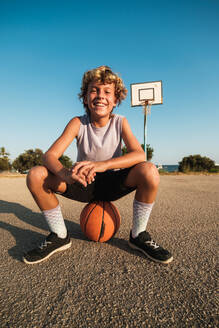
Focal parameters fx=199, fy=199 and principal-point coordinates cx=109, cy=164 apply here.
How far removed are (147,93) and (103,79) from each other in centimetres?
1147

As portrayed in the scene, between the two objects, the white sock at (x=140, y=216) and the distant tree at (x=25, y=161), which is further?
the distant tree at (x=25, y=161)

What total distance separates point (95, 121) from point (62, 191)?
912mm

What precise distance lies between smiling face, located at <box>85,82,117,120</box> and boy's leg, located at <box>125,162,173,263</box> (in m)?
0.77

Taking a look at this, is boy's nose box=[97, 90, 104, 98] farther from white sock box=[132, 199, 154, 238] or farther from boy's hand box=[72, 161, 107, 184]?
white sock box=[132, 199, 154, 238]

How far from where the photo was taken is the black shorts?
6.55ft

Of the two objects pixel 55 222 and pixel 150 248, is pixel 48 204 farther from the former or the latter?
pixel 150 248

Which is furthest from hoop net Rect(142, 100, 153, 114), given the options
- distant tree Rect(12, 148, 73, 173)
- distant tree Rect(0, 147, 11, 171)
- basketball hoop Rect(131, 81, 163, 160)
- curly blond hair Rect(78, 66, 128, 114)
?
distant tree Rect(0, 147, 11, 171)

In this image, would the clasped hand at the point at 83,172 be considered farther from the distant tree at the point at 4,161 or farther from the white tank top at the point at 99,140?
the distant tree at the point at 4,161

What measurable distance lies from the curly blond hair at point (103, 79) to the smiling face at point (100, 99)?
0.06 m

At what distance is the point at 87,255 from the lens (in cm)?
182

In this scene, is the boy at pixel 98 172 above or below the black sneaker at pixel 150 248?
above

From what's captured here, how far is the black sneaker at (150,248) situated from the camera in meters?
1.66

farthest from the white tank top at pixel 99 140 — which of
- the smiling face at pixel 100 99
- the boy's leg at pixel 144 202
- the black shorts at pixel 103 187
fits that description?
the boy's leg at pixel 144 202

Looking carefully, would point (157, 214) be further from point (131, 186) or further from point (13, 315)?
point (13, 315)
